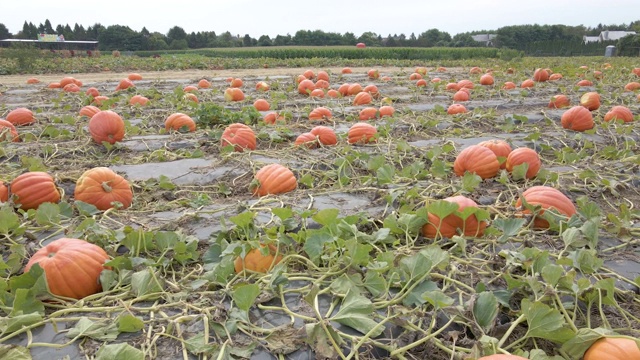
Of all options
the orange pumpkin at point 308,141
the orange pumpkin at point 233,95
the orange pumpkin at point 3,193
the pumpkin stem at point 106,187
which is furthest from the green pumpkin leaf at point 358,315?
the orange pumpkin at point 233,95

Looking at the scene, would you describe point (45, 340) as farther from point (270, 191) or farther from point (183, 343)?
point (270, 191)

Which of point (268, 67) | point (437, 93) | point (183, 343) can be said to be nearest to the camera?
point (183, 343)

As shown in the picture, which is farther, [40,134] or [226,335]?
[40,134]

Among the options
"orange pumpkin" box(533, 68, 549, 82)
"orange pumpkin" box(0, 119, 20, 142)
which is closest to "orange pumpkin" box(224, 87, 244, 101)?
"orange pumpkin" box(0, 119, 20, 142)

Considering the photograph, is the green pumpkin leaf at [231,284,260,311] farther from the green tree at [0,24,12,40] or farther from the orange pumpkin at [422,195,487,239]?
the green tree at [0,24,12,40]

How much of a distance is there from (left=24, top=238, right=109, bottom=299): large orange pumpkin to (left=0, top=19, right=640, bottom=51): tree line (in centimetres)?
5289

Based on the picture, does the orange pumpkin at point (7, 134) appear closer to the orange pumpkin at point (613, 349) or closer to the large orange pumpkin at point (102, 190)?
the large orange pumpkin at point (102, 190)

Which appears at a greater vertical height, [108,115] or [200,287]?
[108,115]

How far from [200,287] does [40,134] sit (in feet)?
13.5

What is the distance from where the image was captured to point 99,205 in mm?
3025

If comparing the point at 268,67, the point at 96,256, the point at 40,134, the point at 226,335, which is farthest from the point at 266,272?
the point at 268,67

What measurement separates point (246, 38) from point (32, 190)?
59.1 metres

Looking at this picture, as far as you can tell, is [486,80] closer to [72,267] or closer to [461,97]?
[461,97]

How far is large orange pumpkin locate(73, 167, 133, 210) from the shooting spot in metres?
3.00
